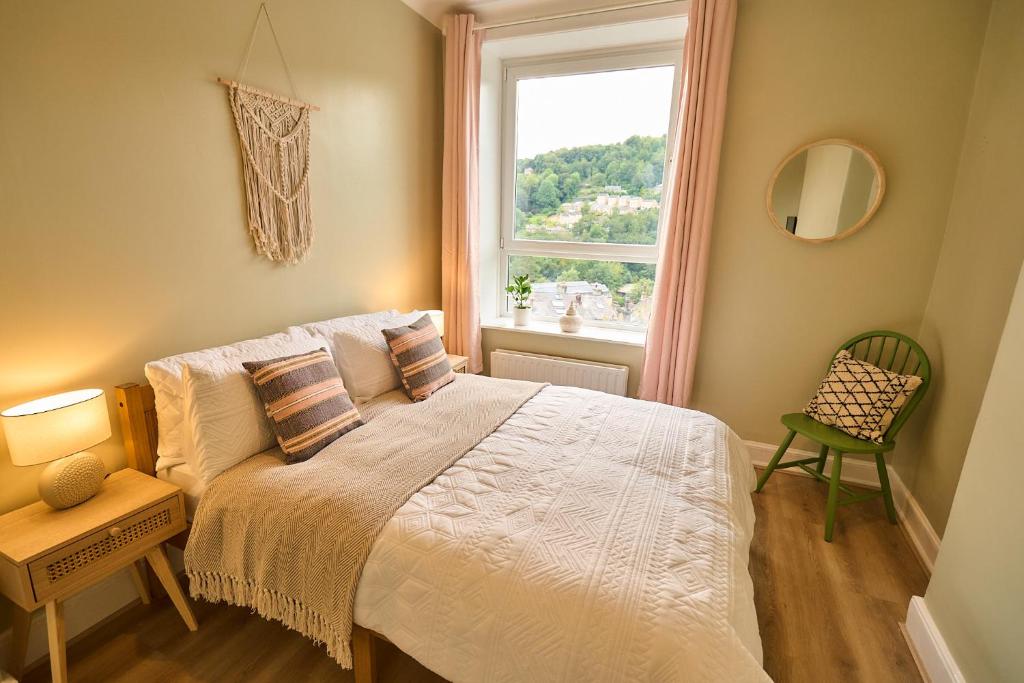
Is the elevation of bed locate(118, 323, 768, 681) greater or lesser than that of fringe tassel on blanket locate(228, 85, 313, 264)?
lesser

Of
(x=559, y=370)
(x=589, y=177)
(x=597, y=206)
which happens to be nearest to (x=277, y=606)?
(x=559, y=370)

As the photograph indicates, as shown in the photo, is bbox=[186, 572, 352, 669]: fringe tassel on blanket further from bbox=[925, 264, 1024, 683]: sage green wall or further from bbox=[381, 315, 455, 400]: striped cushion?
bbox=[925, 264, 1024, 683]: sage green wall

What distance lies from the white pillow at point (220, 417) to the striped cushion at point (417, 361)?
27.3 inches

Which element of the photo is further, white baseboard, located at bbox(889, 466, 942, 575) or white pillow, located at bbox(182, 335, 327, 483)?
white baseboard, located at bbox(889, 466, 942, 575)

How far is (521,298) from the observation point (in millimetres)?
3494

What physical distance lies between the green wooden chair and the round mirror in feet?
2.09

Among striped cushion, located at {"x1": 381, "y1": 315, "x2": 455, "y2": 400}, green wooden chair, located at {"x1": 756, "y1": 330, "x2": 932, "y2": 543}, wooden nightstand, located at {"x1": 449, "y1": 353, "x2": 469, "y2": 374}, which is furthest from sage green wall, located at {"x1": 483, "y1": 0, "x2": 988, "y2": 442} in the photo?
striped cushion, located at {"x1": 381, "y1": 315, "x2": 455, "y2": 400}

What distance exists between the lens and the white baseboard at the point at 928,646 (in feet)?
4.76

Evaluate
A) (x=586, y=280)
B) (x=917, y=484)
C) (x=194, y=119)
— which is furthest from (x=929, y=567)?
(x=194, y=119)

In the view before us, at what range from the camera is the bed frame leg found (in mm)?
1381

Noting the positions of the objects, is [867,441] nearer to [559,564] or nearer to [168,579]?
[559,564]

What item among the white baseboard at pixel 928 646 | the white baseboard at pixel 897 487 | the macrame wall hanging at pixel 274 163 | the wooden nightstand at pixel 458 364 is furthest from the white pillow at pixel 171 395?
the white baseboard at pixel 897 487

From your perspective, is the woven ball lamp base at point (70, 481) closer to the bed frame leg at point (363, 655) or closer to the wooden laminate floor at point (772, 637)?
the wooden laminate floor at point (772, 637)

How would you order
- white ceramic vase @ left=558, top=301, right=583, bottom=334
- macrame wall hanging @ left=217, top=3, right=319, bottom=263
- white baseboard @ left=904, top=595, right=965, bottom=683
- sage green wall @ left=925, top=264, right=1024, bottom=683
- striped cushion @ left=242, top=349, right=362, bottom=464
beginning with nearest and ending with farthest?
1. sage green wall @ left=925, top=264, right=1024, bottom=683
2. white baseboard @ left=904, top=595, right=965, bottom=683
3. striped cushion @ left=242, top=349, right=362, bottom=464
4. macrame wall hanging @ left=217, top=3, right=319, bottom=263
5. white ceramic vase @ left=558, top=301, right=583, bottom=334
